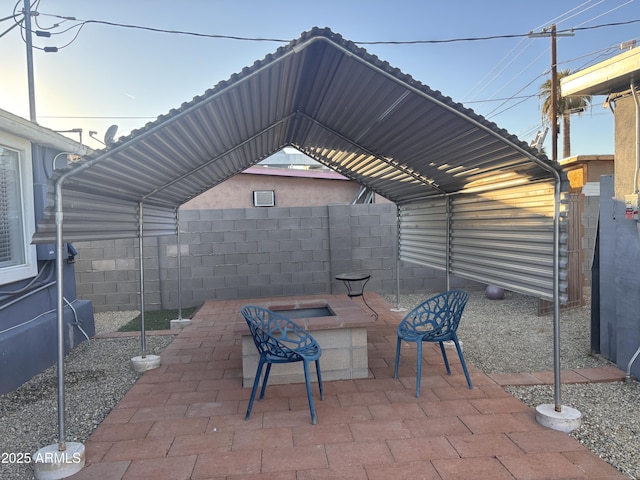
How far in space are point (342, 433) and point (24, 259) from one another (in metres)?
3.85

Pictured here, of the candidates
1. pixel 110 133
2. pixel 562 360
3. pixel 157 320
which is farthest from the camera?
pixel 157 320

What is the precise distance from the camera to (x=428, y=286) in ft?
27.7

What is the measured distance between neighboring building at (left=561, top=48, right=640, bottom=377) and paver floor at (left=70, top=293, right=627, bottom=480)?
465 mm

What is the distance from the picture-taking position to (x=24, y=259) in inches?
179

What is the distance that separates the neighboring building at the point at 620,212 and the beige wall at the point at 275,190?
894 cm

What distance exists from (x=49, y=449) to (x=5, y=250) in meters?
2.61

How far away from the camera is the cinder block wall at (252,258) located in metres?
7.70

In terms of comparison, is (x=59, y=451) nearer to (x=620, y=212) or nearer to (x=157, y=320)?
(x=157, y=320)

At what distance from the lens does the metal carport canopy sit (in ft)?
8.81

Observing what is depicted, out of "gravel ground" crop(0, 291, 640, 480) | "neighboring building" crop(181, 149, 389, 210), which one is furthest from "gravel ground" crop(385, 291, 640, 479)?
"neighboring building" crop(181, 149, 389, 210)

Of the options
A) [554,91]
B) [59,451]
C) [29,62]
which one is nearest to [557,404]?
[59,451]

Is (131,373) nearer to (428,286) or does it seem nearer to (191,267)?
(191,267)

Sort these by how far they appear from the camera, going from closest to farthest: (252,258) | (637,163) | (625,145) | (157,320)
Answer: (637,163), (625,145), (157,320), (252,258)

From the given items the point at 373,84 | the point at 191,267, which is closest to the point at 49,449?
the point at 373,84
